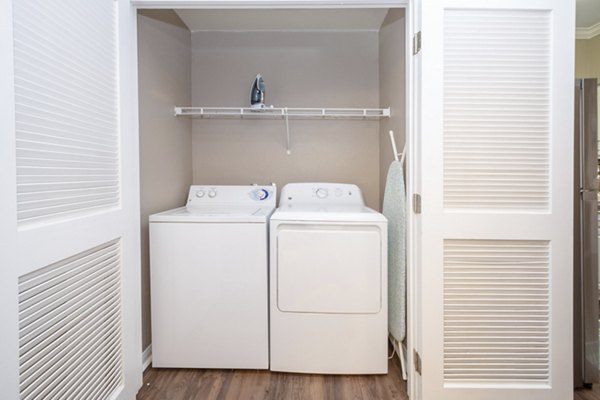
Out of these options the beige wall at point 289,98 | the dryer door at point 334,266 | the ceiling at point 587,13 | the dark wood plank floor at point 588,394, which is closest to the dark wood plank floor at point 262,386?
the dryer door at point 334,266

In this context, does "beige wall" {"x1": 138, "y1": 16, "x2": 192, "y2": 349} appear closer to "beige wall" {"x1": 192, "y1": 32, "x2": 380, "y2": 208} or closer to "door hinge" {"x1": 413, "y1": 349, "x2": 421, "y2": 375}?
"beige wall" {"x1": 192, "y1": 32, "x2": 380, "y2": 208}

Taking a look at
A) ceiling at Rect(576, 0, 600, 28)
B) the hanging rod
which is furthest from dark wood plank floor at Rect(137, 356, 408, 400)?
ceiling at Rect(576, 0, 600, 28)

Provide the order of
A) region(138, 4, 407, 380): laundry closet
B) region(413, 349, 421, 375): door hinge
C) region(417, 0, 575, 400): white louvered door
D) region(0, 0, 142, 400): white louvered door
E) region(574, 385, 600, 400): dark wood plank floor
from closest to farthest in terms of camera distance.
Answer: region(0, 0, 142, 400): white louvered door, region(417, 0, 575, 400): white louvered door, region(413, 349, 421, 375): door hinge, region(574, 385, 600, 400): dark wood plank floor, region(138, 4, 407, 380): laundry closet

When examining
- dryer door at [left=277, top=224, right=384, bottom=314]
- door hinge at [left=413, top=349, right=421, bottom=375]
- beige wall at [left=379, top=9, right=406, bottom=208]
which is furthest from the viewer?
beige wall at [left=379, top=9, right=406, bottom=208]

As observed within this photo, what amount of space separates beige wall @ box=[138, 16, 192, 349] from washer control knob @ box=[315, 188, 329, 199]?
102 cm

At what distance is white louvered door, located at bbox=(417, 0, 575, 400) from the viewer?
1.46 m

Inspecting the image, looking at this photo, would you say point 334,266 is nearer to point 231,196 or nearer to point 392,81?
point 231,196

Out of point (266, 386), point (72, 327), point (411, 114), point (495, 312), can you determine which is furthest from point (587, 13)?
point (72, 327)

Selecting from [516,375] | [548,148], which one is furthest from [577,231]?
[516,375]

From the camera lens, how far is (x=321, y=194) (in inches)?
97.7

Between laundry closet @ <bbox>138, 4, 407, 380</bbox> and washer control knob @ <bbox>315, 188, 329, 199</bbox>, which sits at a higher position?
laundry closet @ <bbox>138, 4, 407, 380</bbox>

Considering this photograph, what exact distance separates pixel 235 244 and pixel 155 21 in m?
1.52

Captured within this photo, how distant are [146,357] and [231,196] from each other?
1.13 metres

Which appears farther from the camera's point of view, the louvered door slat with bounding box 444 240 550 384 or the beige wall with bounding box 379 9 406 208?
the beige wall with bounding box 379 9 406 208
